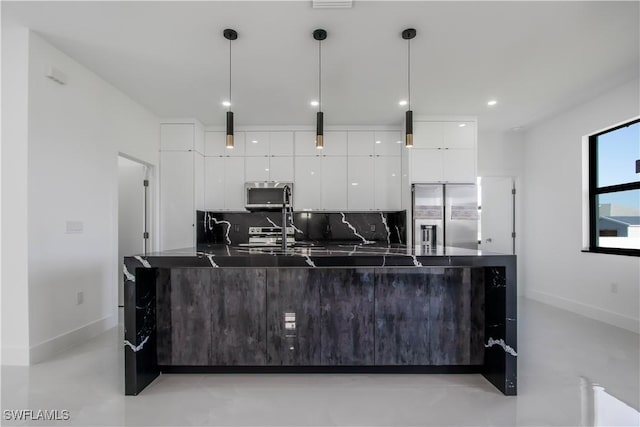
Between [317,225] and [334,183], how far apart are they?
74cm

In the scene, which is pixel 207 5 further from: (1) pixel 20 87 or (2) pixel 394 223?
(2) pixel 394 223

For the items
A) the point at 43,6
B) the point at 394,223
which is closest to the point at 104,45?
the point at 43,6

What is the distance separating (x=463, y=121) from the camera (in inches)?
173

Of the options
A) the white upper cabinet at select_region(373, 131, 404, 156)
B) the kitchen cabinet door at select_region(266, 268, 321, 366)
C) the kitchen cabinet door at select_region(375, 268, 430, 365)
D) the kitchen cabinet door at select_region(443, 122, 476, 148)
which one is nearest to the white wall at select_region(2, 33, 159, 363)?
the kitchen cabinet door at select_region(266, 268, 321, 366)

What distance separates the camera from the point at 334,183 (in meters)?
4.69

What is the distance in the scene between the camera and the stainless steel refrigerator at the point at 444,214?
432 centimetres

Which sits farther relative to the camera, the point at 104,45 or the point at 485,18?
the point at 104,45

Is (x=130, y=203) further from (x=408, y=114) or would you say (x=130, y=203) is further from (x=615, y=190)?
(x=615, y=190)

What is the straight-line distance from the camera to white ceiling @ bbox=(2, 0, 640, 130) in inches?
90.4

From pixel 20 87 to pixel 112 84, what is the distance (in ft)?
3.35

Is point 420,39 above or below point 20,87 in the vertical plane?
above

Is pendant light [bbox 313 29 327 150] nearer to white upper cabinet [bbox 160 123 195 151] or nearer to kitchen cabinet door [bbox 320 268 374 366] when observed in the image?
kitchen cabinet door [bbox 320 268 374 366]

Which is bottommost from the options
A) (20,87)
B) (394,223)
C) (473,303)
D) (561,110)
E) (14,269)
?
(473,303)

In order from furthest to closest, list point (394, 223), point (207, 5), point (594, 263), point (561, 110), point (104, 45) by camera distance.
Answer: point (394, 223), point (561, 110), point (594, 263), point (104, 45), point (207, 5)
